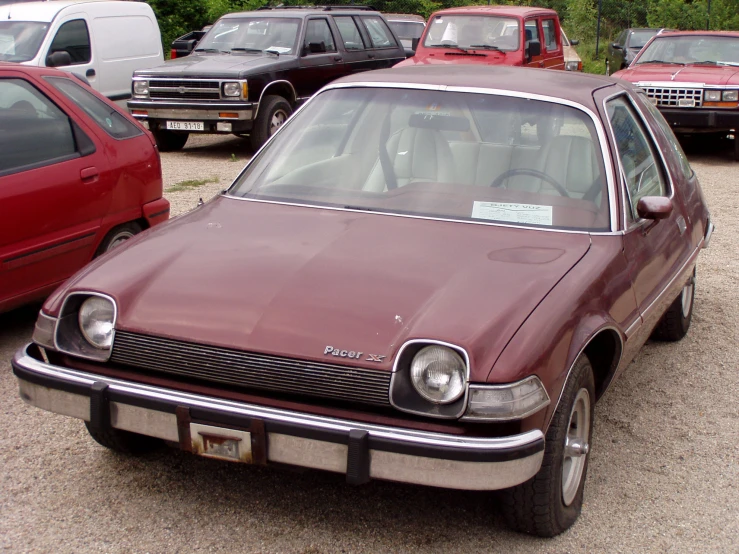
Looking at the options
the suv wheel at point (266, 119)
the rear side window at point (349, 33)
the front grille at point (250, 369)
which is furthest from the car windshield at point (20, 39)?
the front grille at point (250, 369)

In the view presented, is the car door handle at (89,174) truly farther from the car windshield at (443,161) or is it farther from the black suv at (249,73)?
the black suv at (249,73)

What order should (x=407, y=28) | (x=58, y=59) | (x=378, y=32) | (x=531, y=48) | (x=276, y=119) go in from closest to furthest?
(x=58, y=59) < (x=276, y=119) < (x=531, y=48) < (x=378, y=32) < (x=407, y=28)

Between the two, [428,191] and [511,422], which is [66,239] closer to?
[428,191]

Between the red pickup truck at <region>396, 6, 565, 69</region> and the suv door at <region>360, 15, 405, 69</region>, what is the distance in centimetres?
65

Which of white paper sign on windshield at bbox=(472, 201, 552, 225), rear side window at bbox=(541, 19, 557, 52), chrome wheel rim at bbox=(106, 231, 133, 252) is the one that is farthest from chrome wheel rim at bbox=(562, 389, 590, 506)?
rear side window at bbox=(541, 19, 557, 52)

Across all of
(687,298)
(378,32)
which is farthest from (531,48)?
(687,298)

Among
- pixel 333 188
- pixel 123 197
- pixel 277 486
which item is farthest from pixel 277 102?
pixel 277 486

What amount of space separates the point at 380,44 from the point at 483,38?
1.86m

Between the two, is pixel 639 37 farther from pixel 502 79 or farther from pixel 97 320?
pixel 97 320

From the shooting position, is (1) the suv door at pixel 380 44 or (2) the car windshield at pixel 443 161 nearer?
(2) the car windshield at pixel 443 161

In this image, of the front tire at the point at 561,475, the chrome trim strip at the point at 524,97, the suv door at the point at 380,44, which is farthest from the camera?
the suv door at the point at 380,44

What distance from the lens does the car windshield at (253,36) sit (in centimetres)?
1309

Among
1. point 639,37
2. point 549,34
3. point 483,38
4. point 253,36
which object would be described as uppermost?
point 253,36

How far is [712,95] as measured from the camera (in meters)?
12.1
